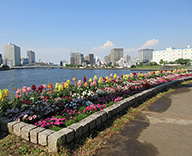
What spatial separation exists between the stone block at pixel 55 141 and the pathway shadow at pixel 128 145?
0.72m

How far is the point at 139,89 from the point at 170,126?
148 inches

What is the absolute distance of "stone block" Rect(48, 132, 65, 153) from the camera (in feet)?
8.47

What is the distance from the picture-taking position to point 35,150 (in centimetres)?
274

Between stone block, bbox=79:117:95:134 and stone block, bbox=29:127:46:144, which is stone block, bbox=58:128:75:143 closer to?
stone block, bbox=79:117:95:134

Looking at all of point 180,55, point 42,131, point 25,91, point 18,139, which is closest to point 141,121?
point 42,131

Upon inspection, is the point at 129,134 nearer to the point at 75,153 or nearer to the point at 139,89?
the point at 75,153

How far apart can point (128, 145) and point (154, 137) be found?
0.76 m

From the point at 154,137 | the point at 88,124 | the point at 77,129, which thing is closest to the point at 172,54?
the point at 154,137

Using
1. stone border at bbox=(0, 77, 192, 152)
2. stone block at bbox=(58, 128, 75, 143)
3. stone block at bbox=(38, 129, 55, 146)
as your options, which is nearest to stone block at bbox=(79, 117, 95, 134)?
stone border at bbox=(0, 77, 192, 152)

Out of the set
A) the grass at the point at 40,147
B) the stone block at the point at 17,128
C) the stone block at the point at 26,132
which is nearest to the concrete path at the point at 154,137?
the grass at the point at 40,147

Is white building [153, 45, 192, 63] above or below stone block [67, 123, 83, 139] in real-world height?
above

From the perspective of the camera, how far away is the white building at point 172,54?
129 meters

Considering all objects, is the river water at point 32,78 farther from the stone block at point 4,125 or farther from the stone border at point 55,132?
the stone border at point 55,132

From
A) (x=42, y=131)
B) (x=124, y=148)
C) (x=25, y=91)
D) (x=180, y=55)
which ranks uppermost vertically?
(x=180, y=55)
